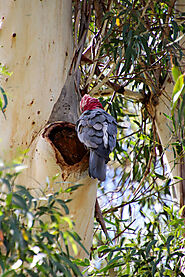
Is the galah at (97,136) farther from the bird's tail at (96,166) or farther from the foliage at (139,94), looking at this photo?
the foliage at (139,94)

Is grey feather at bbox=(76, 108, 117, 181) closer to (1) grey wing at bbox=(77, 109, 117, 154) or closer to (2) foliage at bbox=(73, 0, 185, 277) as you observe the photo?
(1) grey wing at bbox=(77, 109, 117, 154)

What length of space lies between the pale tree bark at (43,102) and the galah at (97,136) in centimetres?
8

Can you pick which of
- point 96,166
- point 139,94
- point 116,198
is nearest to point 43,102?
point 96,166

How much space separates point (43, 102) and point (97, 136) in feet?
0.86

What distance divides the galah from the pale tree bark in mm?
78

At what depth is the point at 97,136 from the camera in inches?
56.0

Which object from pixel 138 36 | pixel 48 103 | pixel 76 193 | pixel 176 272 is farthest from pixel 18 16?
pixel 176 272

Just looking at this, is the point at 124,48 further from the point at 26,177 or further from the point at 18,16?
the point at 26,177

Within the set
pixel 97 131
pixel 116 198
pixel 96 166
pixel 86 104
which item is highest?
pixel 86 104

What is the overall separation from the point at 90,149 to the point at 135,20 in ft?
2.84

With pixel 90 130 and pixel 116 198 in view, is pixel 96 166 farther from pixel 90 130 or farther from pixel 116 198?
pixel 116 198

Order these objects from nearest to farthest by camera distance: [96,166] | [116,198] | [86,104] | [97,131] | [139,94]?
[96,166] → [97,131] → [86,104] → [116,198] → [139,94]

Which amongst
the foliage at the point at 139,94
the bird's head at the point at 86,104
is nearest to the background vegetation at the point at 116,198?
the foliage at the point at 139,94

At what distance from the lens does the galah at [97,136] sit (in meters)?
1.35
